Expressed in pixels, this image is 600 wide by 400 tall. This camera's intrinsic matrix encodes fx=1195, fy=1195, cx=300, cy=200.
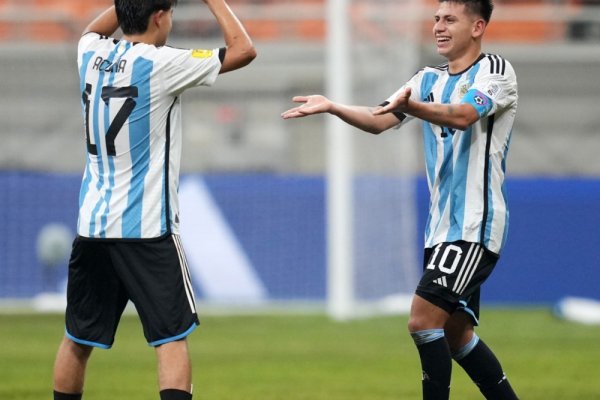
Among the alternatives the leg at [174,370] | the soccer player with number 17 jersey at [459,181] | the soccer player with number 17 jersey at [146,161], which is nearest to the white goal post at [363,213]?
the soccer player with number 17 jersey at [459,181]

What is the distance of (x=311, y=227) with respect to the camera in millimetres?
14664

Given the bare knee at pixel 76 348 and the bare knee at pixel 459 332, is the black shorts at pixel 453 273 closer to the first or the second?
the bare knee at pixel 459 332

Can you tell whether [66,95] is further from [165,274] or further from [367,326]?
[165,274]

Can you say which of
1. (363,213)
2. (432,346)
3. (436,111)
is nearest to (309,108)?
(436,111)

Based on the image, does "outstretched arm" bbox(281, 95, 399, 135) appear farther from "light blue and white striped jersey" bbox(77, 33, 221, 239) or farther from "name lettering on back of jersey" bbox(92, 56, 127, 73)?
"name lettering on back of jersey" bbox(92, 56, 127, 73)

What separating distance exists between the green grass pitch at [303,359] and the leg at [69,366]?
210 centimetres

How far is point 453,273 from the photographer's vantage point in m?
5.81

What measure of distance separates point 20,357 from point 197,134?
613 centimetres

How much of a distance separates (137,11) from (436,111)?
1434 mm

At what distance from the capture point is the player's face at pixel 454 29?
5.93 meters

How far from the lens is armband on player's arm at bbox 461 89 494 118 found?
5.62m

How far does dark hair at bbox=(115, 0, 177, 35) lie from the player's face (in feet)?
4.48

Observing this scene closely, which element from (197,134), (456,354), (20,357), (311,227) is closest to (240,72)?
(197,134)

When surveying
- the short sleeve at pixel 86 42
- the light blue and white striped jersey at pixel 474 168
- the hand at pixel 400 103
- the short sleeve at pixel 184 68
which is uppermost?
the short sleeve at pixel 86 42
